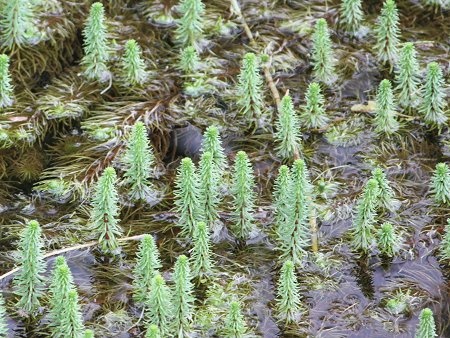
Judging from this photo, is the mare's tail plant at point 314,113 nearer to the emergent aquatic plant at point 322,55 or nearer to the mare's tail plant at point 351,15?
the emergent aquatic plant at point 322,55

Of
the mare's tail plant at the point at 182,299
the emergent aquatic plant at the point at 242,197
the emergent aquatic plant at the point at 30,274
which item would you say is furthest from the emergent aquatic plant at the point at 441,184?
the emergent aquatic plant at the point at 30,274

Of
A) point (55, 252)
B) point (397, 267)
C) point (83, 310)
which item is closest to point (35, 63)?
point (55, 252)

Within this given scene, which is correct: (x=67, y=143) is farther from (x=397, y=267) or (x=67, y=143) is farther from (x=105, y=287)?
(x=397, y=267)

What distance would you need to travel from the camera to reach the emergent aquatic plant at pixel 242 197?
A: 17.9 feet

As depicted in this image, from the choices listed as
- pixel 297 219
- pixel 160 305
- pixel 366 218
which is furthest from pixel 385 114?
pixel 160 305

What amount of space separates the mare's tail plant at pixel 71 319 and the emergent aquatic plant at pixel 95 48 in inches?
95.4

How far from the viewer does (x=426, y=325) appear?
4.74 metres

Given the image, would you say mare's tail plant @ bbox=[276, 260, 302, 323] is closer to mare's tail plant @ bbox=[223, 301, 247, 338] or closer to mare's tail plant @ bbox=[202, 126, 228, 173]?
mare's tail plant @ bbox=[223, 301, 247, 338]

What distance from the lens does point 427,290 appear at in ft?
17.7

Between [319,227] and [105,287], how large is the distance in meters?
1.44

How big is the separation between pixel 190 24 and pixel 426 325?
3275 millimetres

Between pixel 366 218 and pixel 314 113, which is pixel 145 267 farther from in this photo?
pixel 314 113

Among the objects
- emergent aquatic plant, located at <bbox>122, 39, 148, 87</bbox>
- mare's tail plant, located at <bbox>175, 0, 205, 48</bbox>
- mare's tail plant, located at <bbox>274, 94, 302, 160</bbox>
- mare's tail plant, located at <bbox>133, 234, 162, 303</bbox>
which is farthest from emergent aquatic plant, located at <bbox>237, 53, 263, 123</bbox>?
mare's tail plant, located at <bbox>133, 234, 162, 303</bbox>

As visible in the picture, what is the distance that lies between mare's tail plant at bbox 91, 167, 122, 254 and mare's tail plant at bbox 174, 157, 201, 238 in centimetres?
40
